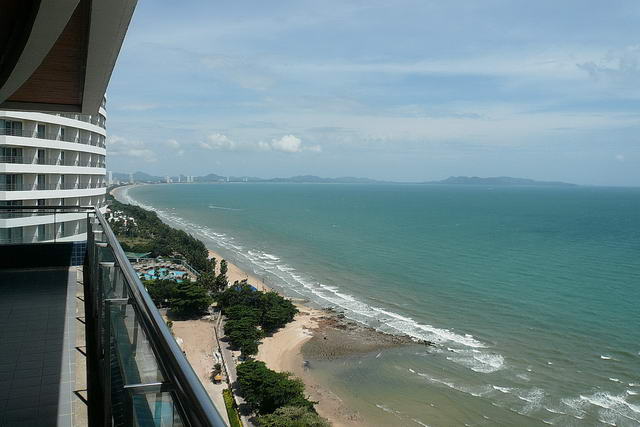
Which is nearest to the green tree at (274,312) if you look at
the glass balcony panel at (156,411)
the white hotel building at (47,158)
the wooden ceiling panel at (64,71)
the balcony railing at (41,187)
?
the white hotel building at (47,158)

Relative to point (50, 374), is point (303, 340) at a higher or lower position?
lower

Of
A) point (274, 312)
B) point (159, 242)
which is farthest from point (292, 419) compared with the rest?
point (159, 242)

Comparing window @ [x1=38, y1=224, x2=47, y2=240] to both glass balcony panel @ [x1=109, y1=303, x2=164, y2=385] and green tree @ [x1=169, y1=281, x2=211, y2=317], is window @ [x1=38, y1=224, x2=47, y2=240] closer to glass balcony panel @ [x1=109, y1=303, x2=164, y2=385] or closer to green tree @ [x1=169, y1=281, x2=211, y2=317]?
glass balcony panel @ [x1=109, y1=303, x2=164, y2=385]

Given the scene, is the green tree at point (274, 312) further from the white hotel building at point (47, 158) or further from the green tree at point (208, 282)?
the white hotel building at point (47, 158)

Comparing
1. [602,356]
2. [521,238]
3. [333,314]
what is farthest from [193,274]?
[521,238]

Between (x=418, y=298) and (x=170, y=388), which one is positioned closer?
(x=170, y=388)

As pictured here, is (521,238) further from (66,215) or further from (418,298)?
(66,215)

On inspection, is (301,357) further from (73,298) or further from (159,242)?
(159,242)

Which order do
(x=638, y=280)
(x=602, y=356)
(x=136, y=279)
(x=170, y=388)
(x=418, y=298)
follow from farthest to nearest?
(x=638, y=280) → (x=418, y=298) → (x=602, y=356) → (x=136, y=279) → (x=170, y=388)
